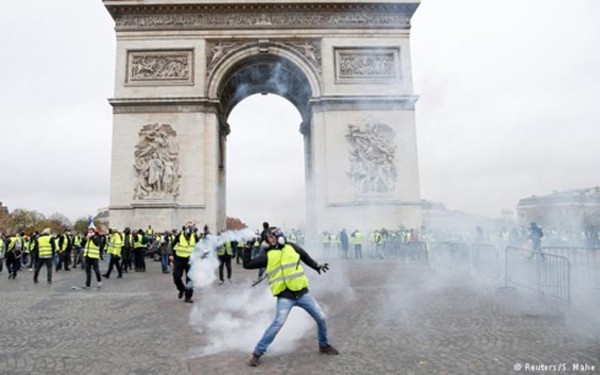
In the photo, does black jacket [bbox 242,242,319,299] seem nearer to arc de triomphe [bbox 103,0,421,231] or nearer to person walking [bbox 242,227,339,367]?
person walking [bbox 242,227,339,367]

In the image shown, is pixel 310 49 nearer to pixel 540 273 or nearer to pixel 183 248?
pixel 183 248

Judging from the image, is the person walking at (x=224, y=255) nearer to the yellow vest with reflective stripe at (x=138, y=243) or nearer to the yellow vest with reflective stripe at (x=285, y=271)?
the yellow vest with reflective stripe at (x=138, y=243)

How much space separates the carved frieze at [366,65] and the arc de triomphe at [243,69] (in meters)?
0.05

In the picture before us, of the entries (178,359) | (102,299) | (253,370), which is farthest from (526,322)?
(102,299)

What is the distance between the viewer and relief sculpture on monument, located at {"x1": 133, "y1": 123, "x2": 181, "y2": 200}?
2164cm

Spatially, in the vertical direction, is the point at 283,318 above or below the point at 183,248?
below

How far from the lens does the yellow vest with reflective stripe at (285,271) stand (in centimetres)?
486

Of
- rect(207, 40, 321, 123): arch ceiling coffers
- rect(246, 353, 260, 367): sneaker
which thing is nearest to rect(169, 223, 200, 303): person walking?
rect(246, 353, 260, 367): sneaker

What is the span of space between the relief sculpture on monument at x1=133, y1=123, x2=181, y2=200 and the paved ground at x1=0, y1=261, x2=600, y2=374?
11764 millimetres

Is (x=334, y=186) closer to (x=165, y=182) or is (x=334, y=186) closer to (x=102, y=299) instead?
(x=165, y=182)

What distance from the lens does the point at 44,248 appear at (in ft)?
40.3

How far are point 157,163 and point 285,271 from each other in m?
18.4

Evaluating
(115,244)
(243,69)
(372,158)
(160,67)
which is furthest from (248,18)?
(115,244)

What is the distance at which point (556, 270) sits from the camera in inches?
353
